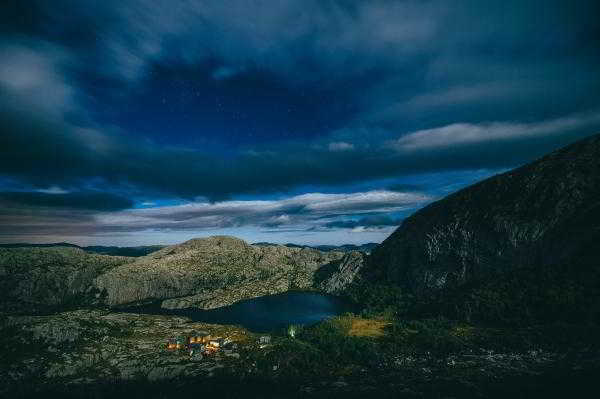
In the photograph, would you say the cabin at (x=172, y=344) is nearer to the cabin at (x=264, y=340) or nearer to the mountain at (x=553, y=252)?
the cabin at (x=264, y=340)

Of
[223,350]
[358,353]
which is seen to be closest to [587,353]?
[358,353]

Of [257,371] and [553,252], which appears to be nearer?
[257,371]

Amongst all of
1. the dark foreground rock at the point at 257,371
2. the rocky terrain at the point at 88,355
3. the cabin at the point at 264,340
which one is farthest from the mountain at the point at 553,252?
the rocky terrain at the point at 88,355

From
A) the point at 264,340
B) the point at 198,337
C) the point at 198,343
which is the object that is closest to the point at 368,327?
the point at 264,340

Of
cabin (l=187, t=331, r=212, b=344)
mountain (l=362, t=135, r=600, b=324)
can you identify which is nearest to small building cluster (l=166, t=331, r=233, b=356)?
cabin (l=187, t=331, r=212, b=344)

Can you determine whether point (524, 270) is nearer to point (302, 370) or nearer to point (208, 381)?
point (302, 370)

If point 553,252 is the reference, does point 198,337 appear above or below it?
below

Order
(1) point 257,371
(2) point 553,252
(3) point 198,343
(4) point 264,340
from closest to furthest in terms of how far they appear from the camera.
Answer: (1) point 257,371, (4) point 264,340, (3) point 198,343, (2) point 553,252

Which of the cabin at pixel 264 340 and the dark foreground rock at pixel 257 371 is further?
the cabin at pixel 264 340

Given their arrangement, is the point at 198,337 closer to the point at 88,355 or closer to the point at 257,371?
the point at 88,355

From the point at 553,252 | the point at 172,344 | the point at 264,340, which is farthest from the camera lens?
the point at 553,252

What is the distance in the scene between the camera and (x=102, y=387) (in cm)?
11788

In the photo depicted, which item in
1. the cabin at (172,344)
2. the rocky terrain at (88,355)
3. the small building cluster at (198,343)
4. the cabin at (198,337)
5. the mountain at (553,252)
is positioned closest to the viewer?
the rocky terrain at (88,355)

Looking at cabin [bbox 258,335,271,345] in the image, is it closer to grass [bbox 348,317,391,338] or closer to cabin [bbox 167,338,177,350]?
grass [bbox 348,317,391,338]
